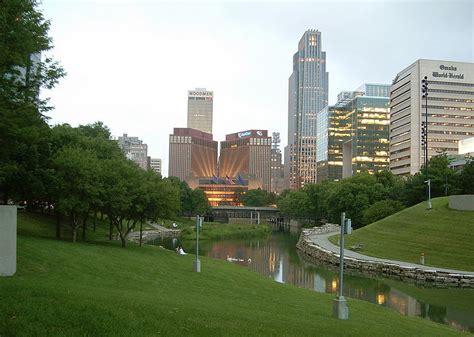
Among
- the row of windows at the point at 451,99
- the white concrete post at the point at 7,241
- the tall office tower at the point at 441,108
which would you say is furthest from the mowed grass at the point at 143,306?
the row of windows at the point at 451,99

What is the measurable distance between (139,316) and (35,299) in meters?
2.69

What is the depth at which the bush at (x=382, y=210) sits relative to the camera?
257 feet

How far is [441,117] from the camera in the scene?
564ft

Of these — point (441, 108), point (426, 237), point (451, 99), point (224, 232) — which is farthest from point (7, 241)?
point (451, 99)

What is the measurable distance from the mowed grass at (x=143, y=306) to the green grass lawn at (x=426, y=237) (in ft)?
86.0

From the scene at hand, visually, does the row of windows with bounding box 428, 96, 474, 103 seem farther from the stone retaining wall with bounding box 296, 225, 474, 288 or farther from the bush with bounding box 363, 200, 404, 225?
the stone retaining wall with bounding box 296, 225, 474, 288

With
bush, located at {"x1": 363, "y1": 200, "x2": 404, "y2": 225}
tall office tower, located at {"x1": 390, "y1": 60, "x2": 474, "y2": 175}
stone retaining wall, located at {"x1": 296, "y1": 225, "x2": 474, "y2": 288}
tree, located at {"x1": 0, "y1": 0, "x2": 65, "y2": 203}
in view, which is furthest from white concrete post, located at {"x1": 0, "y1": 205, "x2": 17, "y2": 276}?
tall office tower, located at {"x1": 390, "y1": 60, "x2": 474, "y2": 175}

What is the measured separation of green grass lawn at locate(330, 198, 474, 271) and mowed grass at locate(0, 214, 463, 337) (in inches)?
1032

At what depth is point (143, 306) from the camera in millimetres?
12227

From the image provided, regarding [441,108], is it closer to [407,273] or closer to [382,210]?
[382,210]

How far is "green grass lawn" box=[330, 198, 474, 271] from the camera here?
4684 centimetres

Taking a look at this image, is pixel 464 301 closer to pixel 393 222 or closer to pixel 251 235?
pixel 393 222

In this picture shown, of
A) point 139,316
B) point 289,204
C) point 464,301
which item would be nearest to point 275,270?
point 464,301

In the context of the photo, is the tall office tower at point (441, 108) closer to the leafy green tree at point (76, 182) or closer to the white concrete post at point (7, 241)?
the leafy green tree at point (76, 182)
